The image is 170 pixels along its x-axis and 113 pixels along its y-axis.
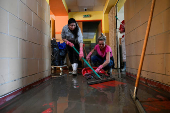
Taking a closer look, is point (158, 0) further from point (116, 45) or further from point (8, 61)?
point (116, 45)

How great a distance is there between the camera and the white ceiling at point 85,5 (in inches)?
141

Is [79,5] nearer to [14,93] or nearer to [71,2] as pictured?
[71,2]

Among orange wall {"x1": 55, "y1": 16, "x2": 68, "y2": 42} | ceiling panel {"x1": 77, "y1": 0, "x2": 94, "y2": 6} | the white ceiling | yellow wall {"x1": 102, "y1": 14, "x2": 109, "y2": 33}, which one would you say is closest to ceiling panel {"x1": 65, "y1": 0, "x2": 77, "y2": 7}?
Result: the white ceiling

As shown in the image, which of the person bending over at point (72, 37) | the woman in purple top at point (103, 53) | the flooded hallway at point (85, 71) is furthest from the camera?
the person bending over at point (72, 37)

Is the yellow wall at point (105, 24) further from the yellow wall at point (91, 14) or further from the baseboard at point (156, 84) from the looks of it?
the baseboard at point (156, 84)

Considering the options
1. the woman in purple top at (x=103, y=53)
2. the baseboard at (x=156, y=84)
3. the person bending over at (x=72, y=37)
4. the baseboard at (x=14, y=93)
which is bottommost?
the baseboard at (x=14, y=93)

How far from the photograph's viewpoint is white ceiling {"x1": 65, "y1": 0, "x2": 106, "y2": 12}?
359cm

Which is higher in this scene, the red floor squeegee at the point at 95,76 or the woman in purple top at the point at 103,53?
the woman in purple top at the point at 103,53

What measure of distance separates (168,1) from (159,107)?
919 millimetres

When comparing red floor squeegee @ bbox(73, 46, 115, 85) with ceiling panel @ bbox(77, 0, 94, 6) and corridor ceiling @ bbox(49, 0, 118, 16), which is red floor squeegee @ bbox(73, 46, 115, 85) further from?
ceiling panel @ bbox(77, 0, 94, 6)

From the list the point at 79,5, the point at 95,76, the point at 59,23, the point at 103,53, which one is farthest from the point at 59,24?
the point at 95,76

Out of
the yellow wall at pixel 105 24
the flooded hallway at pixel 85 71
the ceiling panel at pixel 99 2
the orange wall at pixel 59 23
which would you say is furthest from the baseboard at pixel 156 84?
Answer: the orange wall at pixel 59 23

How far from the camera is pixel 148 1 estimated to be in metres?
1.24

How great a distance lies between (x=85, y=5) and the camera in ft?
12.6
